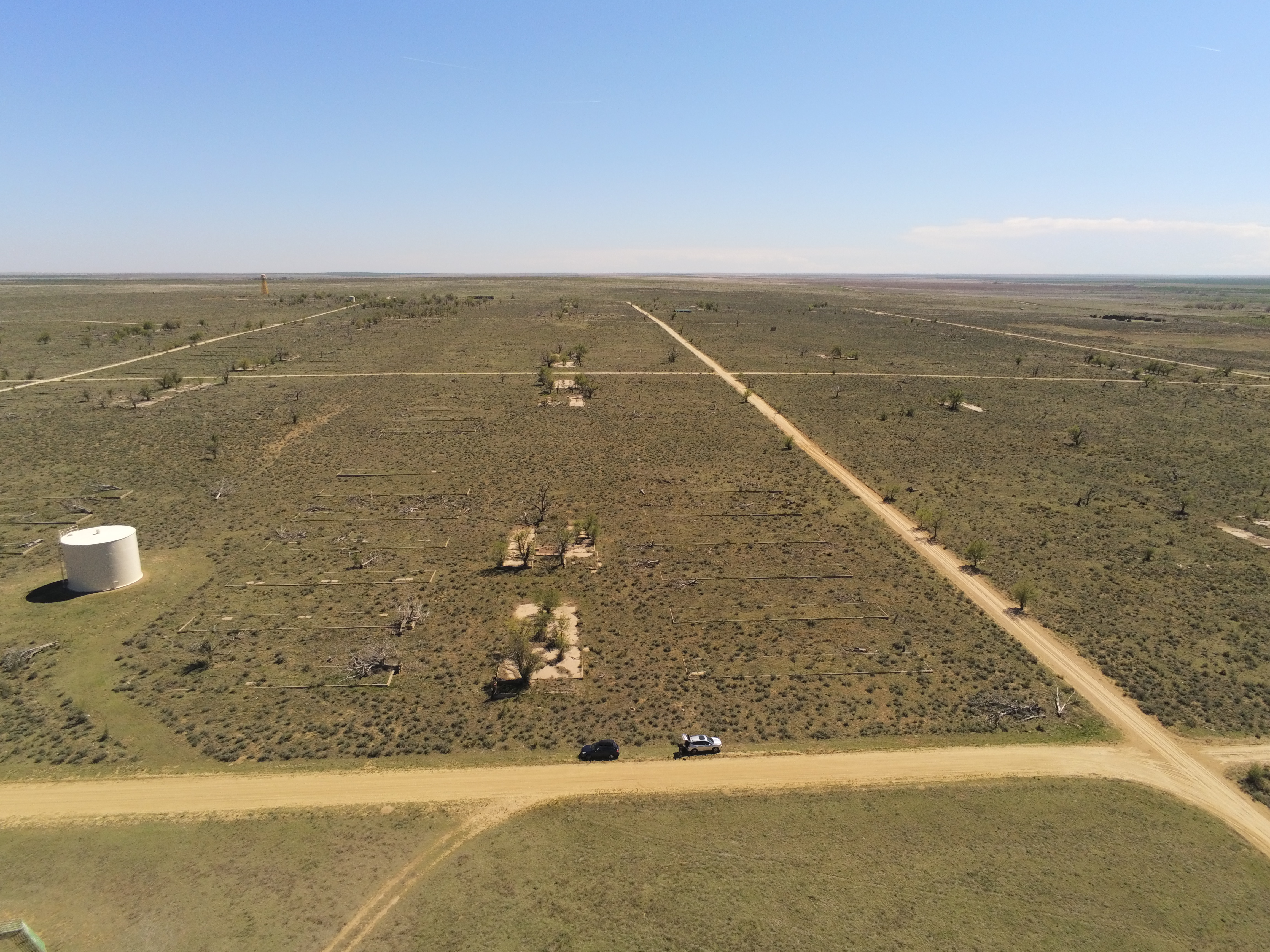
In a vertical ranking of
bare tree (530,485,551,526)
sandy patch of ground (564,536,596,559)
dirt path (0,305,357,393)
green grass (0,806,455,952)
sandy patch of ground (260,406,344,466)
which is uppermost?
dirt path (0,305,357,393)

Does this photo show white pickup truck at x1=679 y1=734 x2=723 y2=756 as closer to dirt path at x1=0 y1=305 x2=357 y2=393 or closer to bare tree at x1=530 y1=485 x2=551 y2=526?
bare tree at x1=530 y1=485 x2=551 y2=526

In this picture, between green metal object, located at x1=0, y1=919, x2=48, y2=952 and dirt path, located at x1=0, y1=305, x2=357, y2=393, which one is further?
dirt path, located at x1=0, y1=305, x2=357, y2=393

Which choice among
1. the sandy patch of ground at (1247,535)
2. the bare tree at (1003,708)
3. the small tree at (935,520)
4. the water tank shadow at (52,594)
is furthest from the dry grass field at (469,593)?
the sandy patch of ground at (1247,535)

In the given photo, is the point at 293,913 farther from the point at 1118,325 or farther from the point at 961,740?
the point at 1118,325

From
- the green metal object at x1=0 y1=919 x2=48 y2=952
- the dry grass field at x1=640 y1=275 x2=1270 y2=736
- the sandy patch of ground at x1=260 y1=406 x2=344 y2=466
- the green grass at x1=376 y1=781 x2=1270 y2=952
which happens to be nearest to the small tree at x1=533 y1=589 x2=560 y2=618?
the green grass at x1=376 y1=781 x2=1270 y2=952

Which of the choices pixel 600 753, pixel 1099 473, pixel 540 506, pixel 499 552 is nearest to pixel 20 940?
pixel 600 753

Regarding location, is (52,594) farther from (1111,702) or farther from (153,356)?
(153,356)
